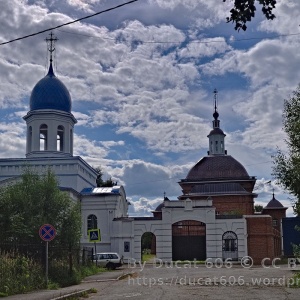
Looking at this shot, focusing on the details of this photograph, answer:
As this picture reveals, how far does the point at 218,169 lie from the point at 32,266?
154 ft

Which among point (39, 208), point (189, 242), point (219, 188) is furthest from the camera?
point (219, 188)

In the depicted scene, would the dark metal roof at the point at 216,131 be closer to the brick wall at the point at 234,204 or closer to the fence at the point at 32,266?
the brick wall at the point at 234,204

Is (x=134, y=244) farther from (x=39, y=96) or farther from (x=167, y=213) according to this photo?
(x=39, y=96)

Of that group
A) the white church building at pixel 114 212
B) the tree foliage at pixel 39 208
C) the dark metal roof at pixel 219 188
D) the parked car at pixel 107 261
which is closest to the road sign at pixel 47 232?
the tree foliage at pixel 39 208

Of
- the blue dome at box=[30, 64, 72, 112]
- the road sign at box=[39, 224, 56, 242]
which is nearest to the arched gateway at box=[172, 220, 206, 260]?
the blue dome at box=[30, 64, 72, 112]

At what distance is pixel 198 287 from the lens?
1814 cm

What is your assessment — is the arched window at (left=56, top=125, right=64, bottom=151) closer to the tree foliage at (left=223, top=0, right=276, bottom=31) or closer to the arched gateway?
the arched gateway

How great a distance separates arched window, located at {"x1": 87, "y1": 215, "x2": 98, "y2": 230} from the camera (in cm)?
4359

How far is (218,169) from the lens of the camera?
64.3 metres

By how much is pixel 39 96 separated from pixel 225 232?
1747 cm

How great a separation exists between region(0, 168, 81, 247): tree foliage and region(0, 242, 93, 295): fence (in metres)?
0.92

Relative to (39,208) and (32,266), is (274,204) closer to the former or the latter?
(39,208)

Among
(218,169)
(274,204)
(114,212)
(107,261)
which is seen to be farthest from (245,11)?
(274,204)

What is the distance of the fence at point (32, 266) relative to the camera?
17.2 meters
